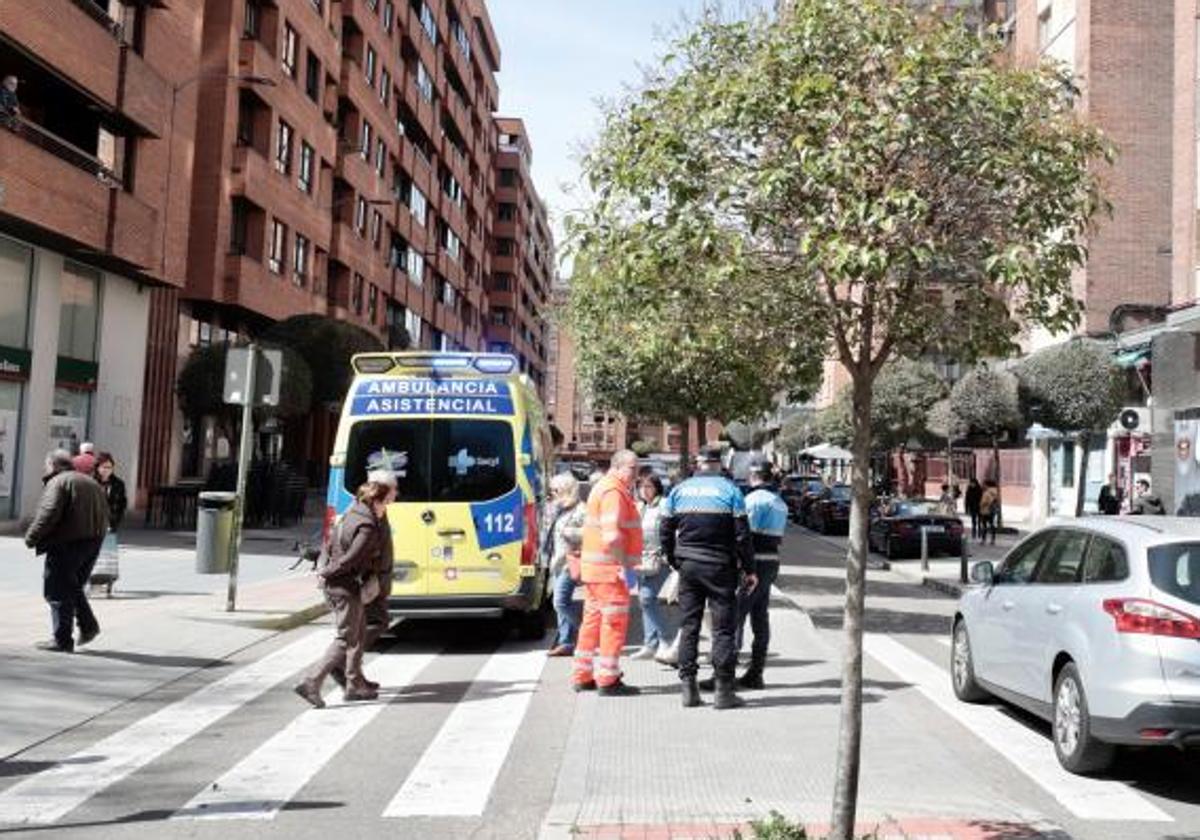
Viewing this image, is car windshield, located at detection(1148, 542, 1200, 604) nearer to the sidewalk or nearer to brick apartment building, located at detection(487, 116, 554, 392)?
the sidewalk

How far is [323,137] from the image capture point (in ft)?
129

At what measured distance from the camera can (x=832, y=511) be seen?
32.8m

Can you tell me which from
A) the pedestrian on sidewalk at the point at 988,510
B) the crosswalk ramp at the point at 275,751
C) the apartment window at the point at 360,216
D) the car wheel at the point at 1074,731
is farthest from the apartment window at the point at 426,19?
the car wheel at the point at 1074,731

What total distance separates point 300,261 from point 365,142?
974 cm

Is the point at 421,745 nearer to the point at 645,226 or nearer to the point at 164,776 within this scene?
the point at 164,776

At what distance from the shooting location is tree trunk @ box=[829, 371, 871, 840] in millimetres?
4555

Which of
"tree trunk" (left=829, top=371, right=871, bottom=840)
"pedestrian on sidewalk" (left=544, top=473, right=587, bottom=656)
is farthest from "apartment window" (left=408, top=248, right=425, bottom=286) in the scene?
"tree trunk" (left=829, top=371, right=871, bottom=840)

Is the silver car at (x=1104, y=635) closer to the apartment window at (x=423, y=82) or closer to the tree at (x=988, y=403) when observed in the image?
the tree at (x=988, y=403)

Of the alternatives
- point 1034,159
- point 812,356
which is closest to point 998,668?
point 812,356

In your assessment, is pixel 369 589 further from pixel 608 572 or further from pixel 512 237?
pixel 512 237

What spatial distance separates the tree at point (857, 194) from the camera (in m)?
5.27

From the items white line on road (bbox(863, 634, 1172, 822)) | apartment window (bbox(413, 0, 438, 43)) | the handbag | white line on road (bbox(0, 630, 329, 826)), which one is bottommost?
white line on road (bbox(0, 630, 329, 826))

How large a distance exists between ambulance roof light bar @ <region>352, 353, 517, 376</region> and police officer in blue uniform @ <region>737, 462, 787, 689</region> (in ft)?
9.06

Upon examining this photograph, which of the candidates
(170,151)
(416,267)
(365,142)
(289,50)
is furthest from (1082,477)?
(416,267)
